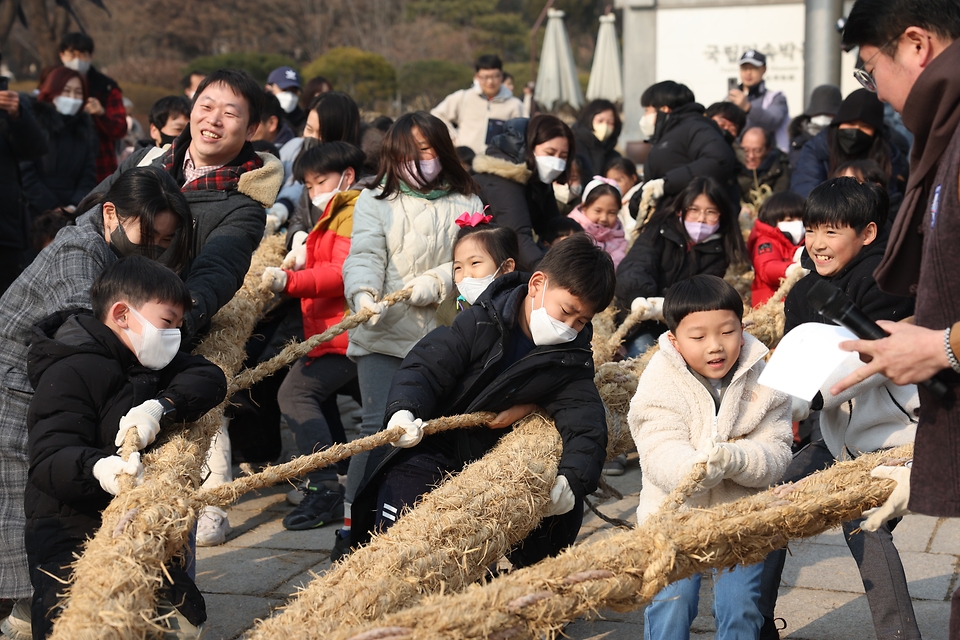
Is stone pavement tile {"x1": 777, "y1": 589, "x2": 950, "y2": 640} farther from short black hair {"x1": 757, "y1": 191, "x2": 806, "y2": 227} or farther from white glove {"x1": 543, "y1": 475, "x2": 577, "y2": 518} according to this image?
short black hair {"x1": 757, "y1": 191, "x2": 806, "y2": 227}

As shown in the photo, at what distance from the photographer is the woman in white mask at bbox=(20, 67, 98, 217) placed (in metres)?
7.71

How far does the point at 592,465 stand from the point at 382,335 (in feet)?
4.98

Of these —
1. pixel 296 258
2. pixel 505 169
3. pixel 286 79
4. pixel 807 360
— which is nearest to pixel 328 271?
pixel 296 258

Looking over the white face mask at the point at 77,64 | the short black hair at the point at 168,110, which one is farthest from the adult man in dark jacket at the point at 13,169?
the white face mask at the point at 77,64

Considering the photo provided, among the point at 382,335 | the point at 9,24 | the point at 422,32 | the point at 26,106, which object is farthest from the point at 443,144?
the point at 422,32

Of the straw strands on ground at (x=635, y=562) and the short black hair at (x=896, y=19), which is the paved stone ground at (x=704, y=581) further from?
the short black hair at (x=896, y=19)

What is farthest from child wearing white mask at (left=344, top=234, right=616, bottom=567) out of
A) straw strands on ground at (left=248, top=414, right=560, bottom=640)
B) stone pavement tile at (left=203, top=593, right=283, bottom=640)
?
stone pavement tile at (left=203, top=593, right=283, bottom=640)

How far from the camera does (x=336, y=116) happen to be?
20.3 feet

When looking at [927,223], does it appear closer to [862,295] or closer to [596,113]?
[862,295]

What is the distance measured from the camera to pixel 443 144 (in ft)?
15.6

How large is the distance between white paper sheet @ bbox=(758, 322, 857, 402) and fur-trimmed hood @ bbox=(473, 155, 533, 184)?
10.5 feet

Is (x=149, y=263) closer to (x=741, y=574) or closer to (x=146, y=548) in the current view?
(x=146, y=548)

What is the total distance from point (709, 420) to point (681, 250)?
2.54 m

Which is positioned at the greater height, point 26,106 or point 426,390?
point 26,106
